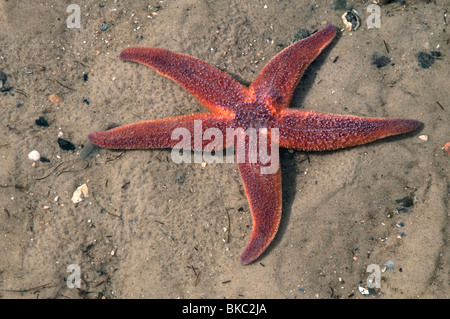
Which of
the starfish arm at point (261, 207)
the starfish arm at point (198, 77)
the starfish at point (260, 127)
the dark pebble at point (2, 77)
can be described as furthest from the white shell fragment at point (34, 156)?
the starfish arm at point (261, 207)

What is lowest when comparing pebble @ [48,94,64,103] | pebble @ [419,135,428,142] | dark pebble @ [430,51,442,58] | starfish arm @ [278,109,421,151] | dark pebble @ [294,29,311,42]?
pebble @ [419,135,428,142]

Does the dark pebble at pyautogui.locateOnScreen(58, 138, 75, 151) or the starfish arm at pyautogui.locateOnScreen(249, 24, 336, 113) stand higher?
the starfish arm at pyautogui.locateOnScreen(249, 24, 336, 113)

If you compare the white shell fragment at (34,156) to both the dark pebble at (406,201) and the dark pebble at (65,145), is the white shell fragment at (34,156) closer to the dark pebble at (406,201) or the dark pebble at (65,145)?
the dark pebble at (65,145)

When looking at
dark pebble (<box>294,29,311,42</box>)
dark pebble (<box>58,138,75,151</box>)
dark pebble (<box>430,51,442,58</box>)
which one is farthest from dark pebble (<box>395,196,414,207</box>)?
dark pebble (<box>58,138,75,151</box>)

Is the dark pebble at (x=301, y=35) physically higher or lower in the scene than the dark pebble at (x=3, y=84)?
higher

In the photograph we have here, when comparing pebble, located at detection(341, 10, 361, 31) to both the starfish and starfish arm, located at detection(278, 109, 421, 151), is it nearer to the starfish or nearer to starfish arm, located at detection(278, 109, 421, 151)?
the starfish

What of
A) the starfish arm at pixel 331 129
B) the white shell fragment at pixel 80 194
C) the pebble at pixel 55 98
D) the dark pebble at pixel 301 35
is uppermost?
the dark pebble at pixel 301 35

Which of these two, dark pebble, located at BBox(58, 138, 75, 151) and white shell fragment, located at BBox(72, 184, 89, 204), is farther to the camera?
dark pebble, located at BBox(58, 138, 75, 151)
